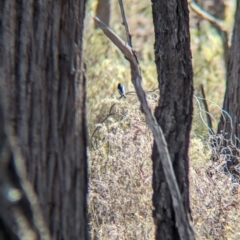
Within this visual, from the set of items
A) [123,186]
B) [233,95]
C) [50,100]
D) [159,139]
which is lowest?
[123,186]

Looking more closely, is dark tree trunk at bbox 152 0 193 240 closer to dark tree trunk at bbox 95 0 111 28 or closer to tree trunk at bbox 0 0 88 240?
tree trunk at bbox 0 0 88 240

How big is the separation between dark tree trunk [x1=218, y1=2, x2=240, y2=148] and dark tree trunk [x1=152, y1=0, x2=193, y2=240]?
2517 mm

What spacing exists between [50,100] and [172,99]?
7.15 feet

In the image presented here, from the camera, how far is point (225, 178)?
648cm

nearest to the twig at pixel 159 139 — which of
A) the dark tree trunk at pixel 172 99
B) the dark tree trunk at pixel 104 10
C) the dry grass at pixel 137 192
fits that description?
the dark tree trunk at pixel 172 99

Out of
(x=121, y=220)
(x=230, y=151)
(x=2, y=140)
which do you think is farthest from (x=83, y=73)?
(x=230, y=151)

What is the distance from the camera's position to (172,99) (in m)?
5.20

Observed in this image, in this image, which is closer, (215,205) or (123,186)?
(215,205)

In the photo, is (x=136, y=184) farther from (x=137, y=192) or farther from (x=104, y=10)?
(x=104, y=10)

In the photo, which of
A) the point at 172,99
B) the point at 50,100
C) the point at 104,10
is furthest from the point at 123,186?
the point at 104,10

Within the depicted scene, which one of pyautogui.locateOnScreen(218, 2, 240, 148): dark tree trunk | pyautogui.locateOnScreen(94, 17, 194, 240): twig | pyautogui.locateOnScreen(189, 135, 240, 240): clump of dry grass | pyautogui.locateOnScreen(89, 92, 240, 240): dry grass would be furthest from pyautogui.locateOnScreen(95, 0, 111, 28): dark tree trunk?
pyautogui.locateOnScreen(94, 17, 194, 240): twig

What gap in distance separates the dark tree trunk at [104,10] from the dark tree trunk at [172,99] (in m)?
8.20

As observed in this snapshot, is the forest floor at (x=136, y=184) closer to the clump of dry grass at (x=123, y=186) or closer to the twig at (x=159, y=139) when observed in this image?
the clump of dry grass at (x=123, y=186)

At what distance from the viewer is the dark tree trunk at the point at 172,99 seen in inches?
199
